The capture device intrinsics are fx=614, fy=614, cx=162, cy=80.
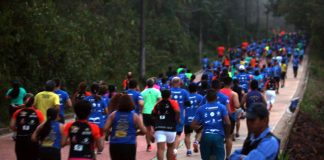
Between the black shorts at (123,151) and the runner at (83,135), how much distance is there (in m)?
0.88

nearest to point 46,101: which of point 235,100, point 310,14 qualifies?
point 235,100

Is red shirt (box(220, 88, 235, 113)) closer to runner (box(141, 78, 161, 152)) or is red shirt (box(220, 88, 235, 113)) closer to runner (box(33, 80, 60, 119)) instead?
runner (box(141, 78, 161, 152))

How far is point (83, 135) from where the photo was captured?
8.17 m

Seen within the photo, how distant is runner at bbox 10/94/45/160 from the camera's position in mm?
9828

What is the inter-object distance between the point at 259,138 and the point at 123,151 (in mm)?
3961

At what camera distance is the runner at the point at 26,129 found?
983 cm

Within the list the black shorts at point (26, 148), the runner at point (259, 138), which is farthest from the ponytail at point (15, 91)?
the runner at point (259, 138)

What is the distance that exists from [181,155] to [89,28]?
21061 millimetres

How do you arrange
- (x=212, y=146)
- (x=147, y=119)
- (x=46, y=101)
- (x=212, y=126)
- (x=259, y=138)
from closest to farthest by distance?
1. (x=259, y=138)
2. (x=212, y=146)
3. (x=212, y=126)
4. (x=46, y=101)
5. (x=147, y=119)

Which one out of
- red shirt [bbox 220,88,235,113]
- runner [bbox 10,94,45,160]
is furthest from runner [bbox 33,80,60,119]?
red shirt [bbox 220,88,235,113]

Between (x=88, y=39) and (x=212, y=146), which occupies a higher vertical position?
(x=88, y=39)

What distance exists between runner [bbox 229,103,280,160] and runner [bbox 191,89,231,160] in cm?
484

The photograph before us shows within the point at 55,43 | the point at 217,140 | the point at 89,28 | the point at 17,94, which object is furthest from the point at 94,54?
the point at 217,140

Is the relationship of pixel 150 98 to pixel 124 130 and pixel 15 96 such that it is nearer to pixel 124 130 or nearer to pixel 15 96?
pixel 15 96
